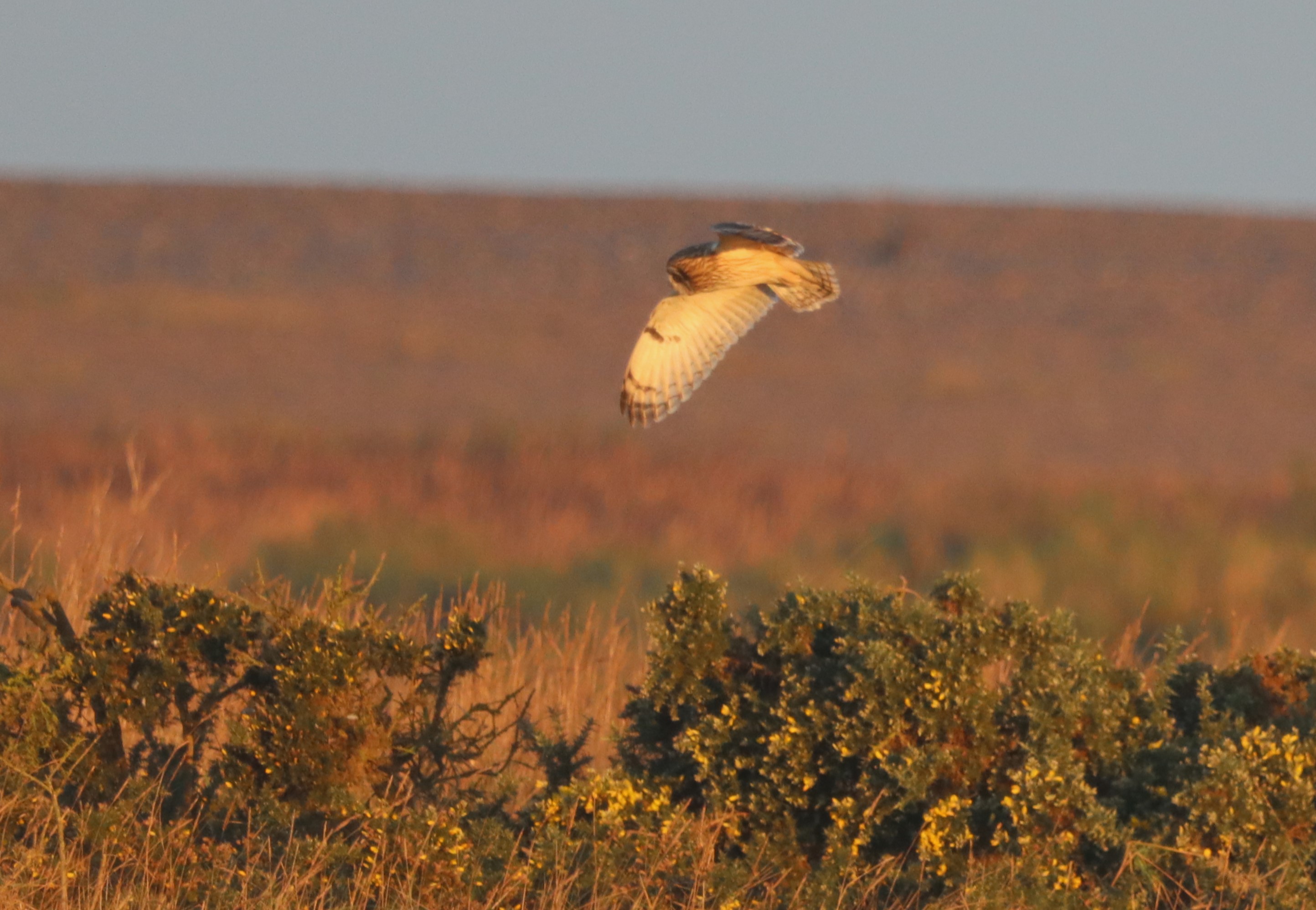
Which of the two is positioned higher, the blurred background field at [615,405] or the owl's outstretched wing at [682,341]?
the owl's outstretched wing at [682,341]

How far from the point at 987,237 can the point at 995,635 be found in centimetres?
3911

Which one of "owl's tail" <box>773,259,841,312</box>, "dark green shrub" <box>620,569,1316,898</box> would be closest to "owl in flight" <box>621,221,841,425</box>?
"owl's tail" <box>773,259,841,312</box>

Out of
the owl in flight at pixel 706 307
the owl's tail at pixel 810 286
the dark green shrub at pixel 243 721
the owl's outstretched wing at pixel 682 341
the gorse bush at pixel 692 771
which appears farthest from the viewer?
the owl's outstretched wing at pixel 682 341

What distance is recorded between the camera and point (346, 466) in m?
20.9

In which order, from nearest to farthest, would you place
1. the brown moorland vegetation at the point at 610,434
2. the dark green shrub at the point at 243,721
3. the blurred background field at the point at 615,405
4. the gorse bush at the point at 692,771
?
the gorse bush at the point at 692,771, the dark green shrub at the point at 243,721, the brown moorland vegetation at the point at 610,434, the blurred background field at the point at 615,405

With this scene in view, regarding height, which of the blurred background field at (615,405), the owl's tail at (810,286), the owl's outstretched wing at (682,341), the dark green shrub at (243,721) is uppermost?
the owl's tail at (810,286)

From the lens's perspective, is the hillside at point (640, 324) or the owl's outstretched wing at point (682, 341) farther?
the hillside at point (640, 324)

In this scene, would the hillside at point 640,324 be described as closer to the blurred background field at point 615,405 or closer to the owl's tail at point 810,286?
the blurred background field at point 615,405

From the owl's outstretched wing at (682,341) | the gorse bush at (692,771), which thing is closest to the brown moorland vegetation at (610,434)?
the gorse bush at (692,771)

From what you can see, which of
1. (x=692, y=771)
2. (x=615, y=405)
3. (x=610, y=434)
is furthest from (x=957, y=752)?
(x=615, y=405)

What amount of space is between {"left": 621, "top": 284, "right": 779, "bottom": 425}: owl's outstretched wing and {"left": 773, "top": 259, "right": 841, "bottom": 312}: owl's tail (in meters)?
0.12

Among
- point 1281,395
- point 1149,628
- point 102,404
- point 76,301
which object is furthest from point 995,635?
point 76,301

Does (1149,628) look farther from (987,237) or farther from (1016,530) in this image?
(987,237)

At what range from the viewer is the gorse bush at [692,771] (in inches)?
188
